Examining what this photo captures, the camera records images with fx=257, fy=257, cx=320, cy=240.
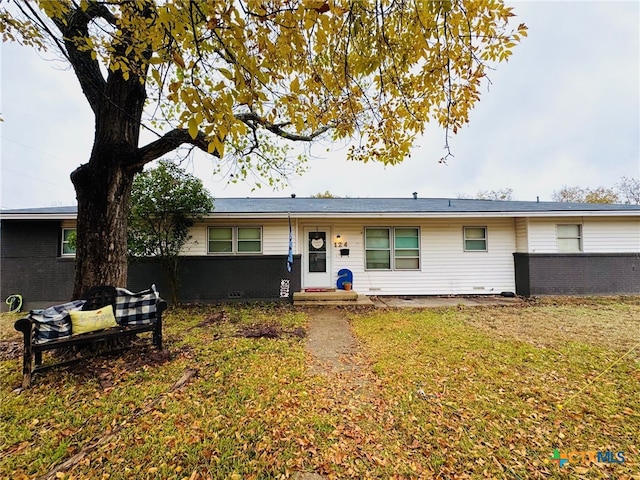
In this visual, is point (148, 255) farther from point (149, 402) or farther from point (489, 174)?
point (489, 174)

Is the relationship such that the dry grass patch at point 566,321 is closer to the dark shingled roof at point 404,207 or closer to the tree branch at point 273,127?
the dark shingled roof at point 404,207

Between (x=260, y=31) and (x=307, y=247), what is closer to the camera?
(x=260, y=31)

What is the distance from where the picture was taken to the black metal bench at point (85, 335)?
10.0 feet

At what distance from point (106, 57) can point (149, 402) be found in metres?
4.61

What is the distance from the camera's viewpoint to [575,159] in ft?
96.0

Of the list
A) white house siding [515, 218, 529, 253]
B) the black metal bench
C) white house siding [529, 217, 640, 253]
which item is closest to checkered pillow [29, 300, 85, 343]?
the black metal bench

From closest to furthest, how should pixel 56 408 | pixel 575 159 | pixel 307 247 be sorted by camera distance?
pixel 56 408 < pixel 307 247 < pixel 575 159

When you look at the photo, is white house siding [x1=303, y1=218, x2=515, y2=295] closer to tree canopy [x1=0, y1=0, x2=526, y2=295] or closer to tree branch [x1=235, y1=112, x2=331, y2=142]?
tree branch [x1=235, y1=112, x2=331, y2=142]

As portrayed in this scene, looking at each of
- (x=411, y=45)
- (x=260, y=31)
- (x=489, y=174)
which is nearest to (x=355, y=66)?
(x=411, y=45)

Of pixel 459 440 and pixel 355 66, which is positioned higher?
pixel 355 66

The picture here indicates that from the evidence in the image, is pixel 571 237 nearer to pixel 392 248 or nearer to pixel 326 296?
pixel 392 248

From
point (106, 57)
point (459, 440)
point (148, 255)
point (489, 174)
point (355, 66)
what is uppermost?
point (489, 174)

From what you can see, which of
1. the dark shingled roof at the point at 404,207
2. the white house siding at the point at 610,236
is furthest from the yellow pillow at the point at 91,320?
the white house siding at the point at 610,236

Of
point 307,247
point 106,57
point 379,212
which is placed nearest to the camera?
point 106,57
